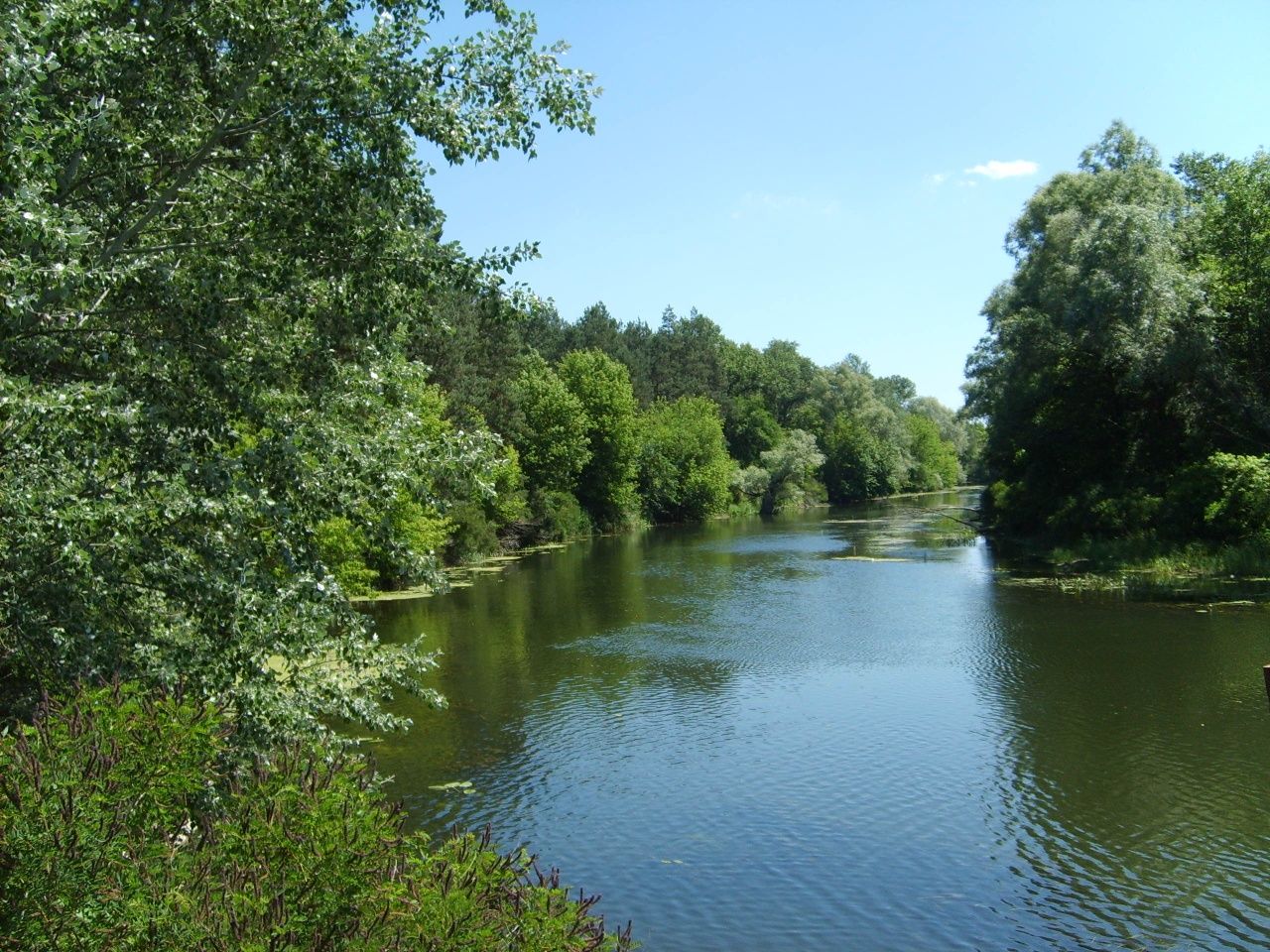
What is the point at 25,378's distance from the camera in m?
6.34

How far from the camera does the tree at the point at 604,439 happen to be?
61.2 m

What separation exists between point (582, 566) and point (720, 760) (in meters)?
26.6

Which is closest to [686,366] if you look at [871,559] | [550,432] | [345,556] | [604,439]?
[604,439]

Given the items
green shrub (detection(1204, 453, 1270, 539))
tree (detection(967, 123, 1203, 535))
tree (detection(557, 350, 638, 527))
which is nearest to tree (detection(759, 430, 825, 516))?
tree (detection(557, 350, 638, 527))

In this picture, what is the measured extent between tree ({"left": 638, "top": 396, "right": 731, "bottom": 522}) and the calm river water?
42.0 meters

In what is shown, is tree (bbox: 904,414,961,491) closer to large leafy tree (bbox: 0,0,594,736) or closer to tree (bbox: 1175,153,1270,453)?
tree (bbox: 1175,153,1270,453)

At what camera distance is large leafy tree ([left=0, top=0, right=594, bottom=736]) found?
7.31 m

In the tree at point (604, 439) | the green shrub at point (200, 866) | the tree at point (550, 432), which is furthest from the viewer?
the tree at point (604, 439)

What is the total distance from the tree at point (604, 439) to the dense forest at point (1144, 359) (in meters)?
24.1

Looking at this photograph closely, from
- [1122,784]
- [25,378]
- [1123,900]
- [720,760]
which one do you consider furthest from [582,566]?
[25,378]

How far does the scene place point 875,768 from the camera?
1420 centimetres

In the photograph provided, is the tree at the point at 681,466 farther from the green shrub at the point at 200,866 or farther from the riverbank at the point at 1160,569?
the green shrub at the point at 200,866

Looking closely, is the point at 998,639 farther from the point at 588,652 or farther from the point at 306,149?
the point at 306,149

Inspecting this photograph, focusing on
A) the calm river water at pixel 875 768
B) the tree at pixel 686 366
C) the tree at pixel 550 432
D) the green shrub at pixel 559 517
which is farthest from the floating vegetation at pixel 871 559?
the tree at pixel 686 366
